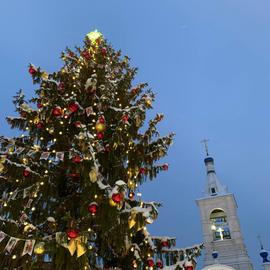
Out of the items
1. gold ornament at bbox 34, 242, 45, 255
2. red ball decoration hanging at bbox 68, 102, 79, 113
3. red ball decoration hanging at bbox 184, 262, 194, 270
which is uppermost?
red ball decoration hanging at bbox 68, 102, 79, 113

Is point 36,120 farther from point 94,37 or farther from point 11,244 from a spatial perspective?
point 94,37

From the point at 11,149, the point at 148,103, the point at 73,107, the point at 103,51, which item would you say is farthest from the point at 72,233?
the point at 103,51

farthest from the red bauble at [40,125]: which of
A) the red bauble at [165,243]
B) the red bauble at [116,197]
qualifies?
the red bauble at [165,243]

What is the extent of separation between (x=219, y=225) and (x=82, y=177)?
20.3m

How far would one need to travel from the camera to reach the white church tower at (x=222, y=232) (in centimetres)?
2188

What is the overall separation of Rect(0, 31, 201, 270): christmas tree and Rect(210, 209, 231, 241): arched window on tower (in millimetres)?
17421

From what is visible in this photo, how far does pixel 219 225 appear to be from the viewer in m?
24.2

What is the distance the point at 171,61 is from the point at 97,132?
17852 cm

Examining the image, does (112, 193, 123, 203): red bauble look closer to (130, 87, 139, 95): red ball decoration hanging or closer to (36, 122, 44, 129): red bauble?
(36, 122, 44, 129): red bauble

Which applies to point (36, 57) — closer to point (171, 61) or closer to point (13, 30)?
point (13, 30)

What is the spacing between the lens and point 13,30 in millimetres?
174750

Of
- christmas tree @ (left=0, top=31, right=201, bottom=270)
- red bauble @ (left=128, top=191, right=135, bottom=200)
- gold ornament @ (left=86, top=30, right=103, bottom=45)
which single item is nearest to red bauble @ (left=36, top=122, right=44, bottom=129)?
christmas tree @ (left=0, top=31, right=201, bottom=270)

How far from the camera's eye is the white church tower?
21.9 metres

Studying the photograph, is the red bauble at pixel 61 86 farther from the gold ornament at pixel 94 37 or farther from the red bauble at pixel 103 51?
the gold ornament at pixel 94 37
